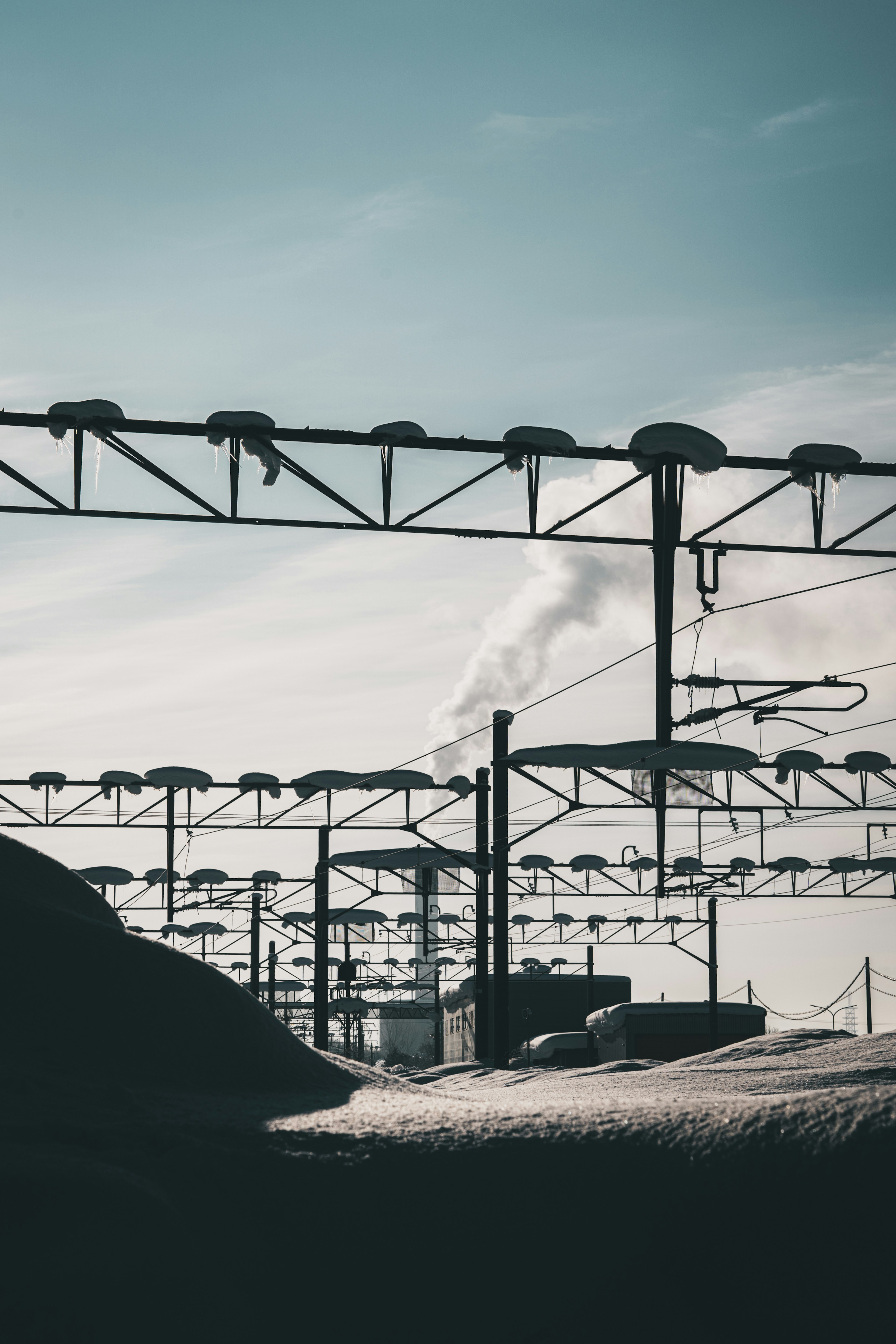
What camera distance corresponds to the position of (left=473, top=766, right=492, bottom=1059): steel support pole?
23609mm

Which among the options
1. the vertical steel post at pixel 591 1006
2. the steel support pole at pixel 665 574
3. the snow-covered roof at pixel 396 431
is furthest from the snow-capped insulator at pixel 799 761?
the vertical steel post at pixel 591 1006

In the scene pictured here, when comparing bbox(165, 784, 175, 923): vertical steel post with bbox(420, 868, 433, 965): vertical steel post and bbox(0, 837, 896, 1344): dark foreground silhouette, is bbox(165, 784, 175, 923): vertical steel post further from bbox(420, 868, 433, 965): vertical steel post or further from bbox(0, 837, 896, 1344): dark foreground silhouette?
bbox(0, 837, 896, 1344): dark foreground silhouette

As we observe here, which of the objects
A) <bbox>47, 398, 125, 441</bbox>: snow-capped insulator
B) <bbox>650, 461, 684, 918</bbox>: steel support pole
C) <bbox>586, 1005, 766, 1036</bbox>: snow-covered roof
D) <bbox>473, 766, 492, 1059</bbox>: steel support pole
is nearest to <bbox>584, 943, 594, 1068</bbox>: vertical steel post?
<bbox>586, 1005, 766, 1036</bbox>: snow-covered roof

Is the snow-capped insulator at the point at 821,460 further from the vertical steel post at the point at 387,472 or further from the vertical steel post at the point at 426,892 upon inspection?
the vertical steel post at the point at 426,892

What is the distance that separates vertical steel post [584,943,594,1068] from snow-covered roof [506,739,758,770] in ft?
62.0

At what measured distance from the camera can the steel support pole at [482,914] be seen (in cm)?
2361

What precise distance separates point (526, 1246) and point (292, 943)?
3393 cm

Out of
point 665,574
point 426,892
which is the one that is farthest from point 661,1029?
point 665,574

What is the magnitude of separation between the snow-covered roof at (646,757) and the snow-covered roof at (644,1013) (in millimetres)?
19671

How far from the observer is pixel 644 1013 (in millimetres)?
36688

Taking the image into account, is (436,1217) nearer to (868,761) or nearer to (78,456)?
(78,456)

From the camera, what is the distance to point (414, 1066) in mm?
71438

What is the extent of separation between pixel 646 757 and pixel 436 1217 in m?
14.2

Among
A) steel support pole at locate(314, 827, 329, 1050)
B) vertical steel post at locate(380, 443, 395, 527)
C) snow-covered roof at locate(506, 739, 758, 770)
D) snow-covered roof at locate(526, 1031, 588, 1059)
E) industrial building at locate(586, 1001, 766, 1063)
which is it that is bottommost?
snow-covered roof at locate(526, 1031, 588, 1059)
